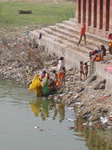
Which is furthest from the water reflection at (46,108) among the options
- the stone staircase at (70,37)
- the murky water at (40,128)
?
the stone staircase at (70,37)

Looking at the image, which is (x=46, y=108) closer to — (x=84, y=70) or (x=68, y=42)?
(x=84, y=70)

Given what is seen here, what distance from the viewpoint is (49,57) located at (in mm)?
30609

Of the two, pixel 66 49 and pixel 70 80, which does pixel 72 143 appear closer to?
pixel 70 80

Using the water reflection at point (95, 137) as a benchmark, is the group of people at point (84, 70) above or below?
above

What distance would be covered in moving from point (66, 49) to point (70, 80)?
3.42 m

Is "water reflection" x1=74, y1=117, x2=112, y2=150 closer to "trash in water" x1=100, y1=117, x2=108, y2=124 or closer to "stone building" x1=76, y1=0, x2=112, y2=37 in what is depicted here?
"trash in water" x1=100, y1=117, x2=108, y2=124

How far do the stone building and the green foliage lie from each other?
32.2ft

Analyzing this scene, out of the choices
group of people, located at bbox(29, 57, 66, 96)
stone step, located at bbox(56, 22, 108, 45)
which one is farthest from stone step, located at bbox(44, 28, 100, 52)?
group of people, located at bbox(29, 57, 66, 96)

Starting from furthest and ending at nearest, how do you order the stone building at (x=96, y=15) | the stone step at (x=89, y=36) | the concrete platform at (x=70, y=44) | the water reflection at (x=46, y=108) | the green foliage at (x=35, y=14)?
the green foliage at (x=35, y=14)
the stone building at (x=96, y=15)
the stone step at (x=89, y=36)
the concrete platform at (x=70, y=44)
the water reflection at (x=46, y=108)

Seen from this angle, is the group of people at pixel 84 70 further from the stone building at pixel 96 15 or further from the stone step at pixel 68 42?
the stone building at pixel 96 15

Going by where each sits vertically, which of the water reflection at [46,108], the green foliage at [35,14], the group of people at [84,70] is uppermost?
the group of people at [84,70]

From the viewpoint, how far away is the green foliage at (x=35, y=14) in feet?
145

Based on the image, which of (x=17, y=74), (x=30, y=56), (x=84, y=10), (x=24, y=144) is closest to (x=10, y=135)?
(x=24, y=144)

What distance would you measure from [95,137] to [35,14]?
30.0 metres
